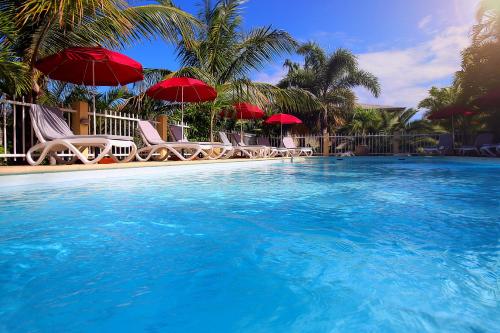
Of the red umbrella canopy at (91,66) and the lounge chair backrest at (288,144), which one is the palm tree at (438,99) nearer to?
the lounge chair backrest at (288,144)

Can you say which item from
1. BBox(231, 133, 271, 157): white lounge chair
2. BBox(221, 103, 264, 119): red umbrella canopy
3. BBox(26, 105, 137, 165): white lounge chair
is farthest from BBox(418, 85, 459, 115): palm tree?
BBox(26, 105, 137, 165): white lounge chair

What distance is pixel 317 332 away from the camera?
1281mm

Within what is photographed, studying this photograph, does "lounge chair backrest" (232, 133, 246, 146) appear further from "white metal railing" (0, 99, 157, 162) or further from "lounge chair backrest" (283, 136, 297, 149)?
"white metal railing" (0, 99, 157, 162)

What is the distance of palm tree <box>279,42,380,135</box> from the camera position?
2094 centimetres

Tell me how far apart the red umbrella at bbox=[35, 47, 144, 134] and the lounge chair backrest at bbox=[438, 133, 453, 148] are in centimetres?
1549

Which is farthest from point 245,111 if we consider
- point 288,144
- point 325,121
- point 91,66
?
point 325,121

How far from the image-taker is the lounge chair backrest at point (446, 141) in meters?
17.7

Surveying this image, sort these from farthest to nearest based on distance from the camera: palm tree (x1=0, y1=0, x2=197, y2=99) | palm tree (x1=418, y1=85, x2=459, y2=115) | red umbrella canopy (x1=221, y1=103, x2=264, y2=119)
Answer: palm tree (x1=418, y1=85, x2=459, y2=115) < red umbrella canopy (x1=221, y1=103, x2=264, y2=119) < palm tree (x1=0, y1=0, x2=197, y2=99)

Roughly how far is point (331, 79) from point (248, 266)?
20.5m

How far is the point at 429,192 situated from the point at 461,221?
199cm

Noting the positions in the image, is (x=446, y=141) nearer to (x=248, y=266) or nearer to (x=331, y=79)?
(x=331, y=79)

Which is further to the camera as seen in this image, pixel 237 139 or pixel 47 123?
pixel 237 139

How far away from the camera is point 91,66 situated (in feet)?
27.2

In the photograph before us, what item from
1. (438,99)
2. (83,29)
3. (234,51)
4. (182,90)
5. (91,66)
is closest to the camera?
(91,66)
